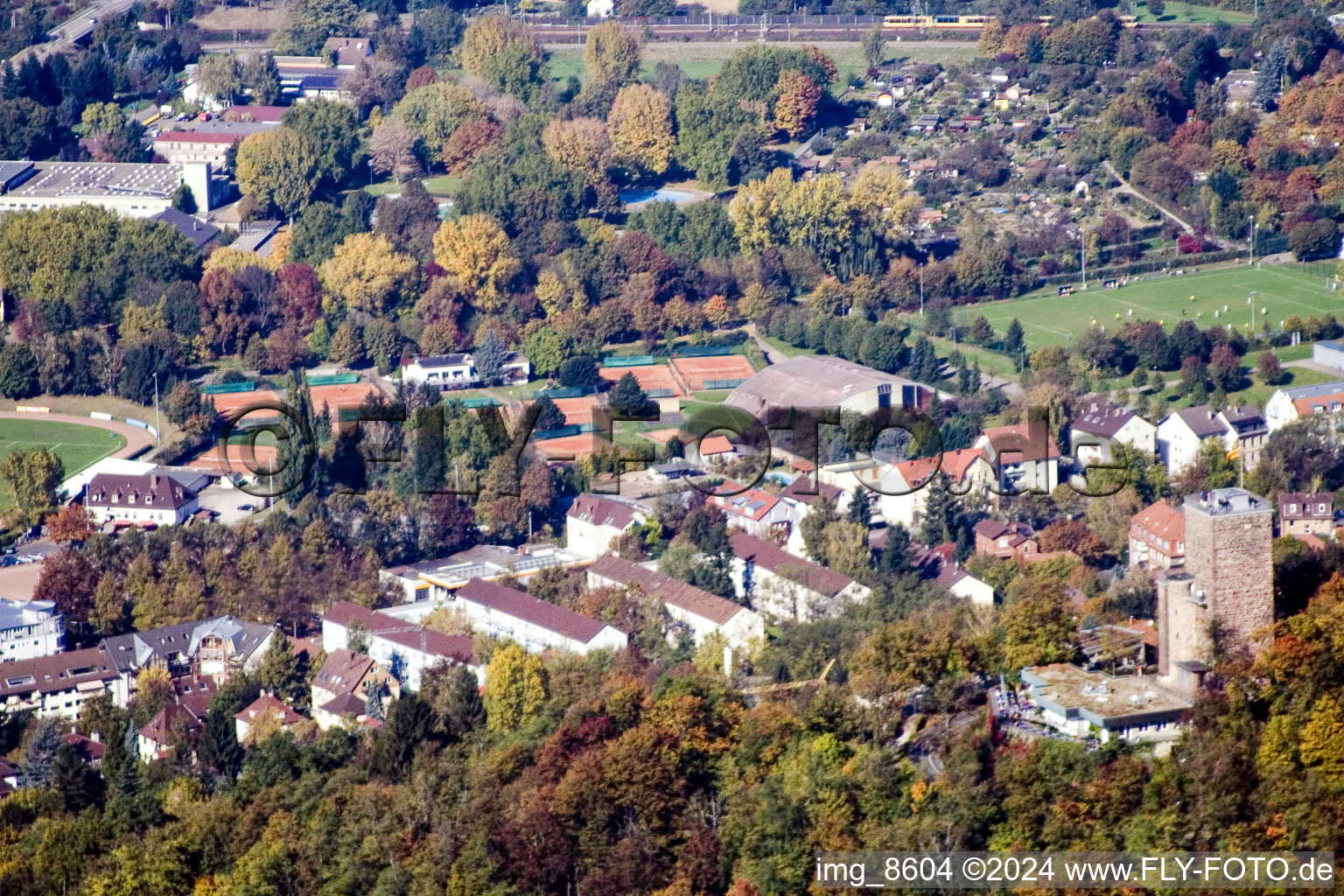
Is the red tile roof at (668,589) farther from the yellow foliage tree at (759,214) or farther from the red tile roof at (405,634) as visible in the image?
the yellow foliage tree at (759,214)

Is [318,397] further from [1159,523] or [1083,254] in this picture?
[1083,254]

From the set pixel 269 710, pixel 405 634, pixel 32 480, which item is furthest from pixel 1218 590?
pixel 32 480

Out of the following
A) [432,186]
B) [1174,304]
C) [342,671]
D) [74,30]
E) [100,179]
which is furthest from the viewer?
[74,30]

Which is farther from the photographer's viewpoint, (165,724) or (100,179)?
(100,179)

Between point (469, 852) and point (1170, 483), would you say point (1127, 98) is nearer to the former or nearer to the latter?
point (1170, 483)

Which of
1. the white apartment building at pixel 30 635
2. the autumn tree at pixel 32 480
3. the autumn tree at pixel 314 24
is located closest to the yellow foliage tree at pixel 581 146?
the autumn tree at pixel 314 24

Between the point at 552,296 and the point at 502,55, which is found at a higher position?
the point at 502,55
